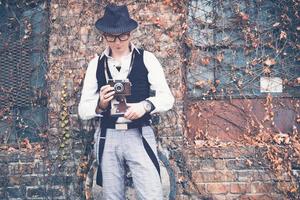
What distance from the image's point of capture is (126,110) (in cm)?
298

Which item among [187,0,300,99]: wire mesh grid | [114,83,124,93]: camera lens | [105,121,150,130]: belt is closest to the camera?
[114,83,124,93]: camera lens

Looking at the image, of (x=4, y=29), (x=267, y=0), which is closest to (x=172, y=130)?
(x=267, y=0)

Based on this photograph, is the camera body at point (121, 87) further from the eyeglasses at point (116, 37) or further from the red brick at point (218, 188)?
the red brick at point (218, 188)

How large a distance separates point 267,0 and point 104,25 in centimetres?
231

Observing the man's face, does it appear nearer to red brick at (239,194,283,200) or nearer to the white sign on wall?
the white sign on wall

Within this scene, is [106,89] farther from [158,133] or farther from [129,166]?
[158,133]

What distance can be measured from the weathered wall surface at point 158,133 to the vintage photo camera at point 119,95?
1179 mm

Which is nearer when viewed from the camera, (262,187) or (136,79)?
(136,79)

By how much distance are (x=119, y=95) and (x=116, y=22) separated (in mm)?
605

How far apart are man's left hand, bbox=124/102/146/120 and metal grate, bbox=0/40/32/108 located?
2064 mm

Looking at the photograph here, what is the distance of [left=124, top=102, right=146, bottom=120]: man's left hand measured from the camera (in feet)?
9.69

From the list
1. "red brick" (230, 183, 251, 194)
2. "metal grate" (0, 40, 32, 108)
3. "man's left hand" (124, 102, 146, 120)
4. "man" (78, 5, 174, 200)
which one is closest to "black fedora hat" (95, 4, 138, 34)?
"man" (78, 5, 174, 200)

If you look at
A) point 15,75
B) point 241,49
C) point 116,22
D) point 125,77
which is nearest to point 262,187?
point 241,49

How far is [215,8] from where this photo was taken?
14.3 feet
